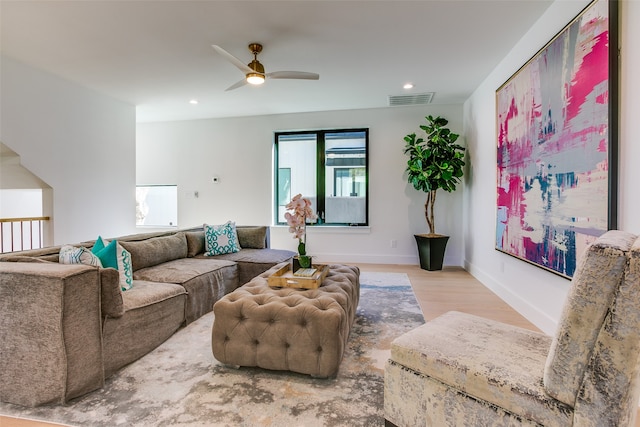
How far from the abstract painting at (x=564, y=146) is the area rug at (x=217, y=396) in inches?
61.8

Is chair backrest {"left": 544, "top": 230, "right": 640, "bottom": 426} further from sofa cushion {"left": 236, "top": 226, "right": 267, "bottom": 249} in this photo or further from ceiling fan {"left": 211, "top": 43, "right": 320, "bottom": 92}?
sofa cushion {"left": 236, "top": 226, "right": 267, "bottom": 249}

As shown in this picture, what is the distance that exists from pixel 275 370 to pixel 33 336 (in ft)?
4.09

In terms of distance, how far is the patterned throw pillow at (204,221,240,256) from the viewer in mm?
3887

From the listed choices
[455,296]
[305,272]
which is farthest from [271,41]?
[455,296]

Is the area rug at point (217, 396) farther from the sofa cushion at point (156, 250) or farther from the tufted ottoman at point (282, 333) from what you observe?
the sofa cushion at point (156, 250)

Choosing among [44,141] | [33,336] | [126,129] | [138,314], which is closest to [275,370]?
[138,314]

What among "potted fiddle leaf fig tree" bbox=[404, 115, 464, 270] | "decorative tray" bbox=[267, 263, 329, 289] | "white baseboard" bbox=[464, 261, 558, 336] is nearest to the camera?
"decorative tray" bbox=[267, 263, 329, 289]

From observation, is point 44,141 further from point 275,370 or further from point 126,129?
point 275,370

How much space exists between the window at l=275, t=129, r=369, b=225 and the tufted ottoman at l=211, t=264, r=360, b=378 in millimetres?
3675

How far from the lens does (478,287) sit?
388cm

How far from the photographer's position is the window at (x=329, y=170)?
5.53 metres

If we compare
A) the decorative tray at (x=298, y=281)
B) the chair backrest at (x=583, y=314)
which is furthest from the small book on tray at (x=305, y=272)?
the chair backrest at (x=583, y=314)

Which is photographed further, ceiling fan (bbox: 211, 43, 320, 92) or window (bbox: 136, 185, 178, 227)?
window (bbox: 136, 185, 178, 227)

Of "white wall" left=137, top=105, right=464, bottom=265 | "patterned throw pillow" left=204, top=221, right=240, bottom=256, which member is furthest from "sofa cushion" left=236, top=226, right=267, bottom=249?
"white wall" left=137, top=105, right=464, bottom=265
